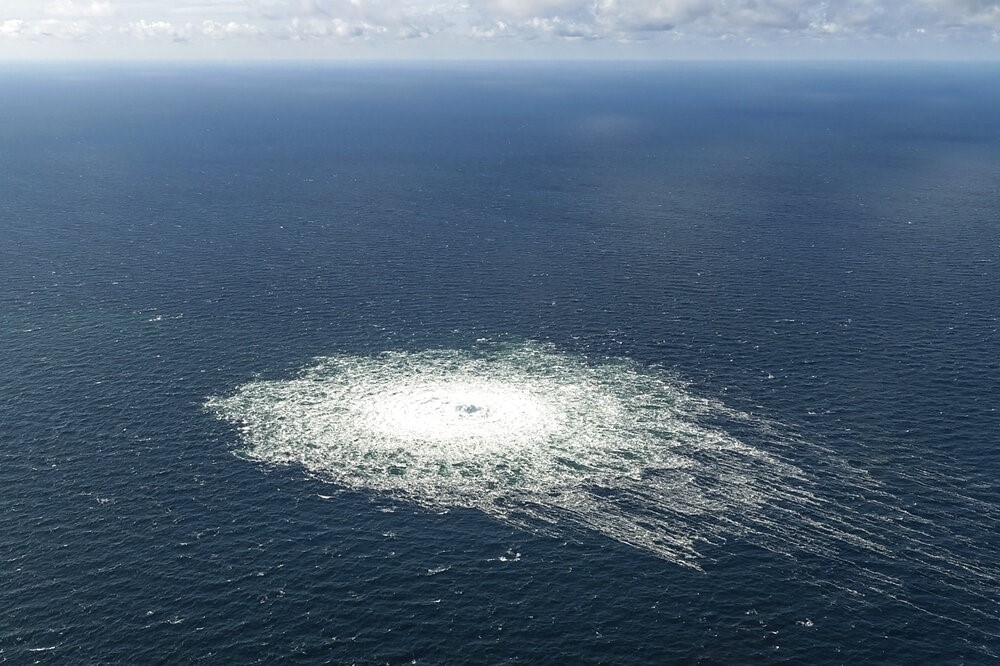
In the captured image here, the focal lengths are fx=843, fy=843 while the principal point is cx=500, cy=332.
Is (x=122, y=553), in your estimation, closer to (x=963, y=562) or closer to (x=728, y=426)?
(x=728, y=426)

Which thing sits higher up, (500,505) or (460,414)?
(460,414)

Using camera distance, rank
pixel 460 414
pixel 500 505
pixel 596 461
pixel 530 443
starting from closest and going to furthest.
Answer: pixel 500 505
pixel 596 461
pixel 530 443
pixel 460 414

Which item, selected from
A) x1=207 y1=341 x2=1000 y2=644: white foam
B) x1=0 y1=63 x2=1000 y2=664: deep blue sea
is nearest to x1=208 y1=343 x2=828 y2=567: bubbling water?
x1=207 y1=341 x2=1000 y2=644: white foam

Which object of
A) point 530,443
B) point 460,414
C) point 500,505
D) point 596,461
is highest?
point 460,414

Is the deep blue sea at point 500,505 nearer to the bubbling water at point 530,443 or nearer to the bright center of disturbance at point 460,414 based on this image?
the bubbling water at point 530,443

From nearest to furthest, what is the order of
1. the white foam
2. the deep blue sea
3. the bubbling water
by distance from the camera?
the deep blue sea → the white foam → the bubbling water

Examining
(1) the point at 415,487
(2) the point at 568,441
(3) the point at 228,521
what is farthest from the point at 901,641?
(3) the point at 228,521

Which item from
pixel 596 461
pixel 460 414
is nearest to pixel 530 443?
pixel 596 461

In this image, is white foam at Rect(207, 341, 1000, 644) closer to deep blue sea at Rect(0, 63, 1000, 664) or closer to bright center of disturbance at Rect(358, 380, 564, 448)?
bright center of disturbance at Rect(358, 380, 564, 448)

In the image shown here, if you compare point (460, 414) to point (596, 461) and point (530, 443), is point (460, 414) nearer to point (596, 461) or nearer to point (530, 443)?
point (530, 443)

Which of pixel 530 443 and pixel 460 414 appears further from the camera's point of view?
pixel 460 414

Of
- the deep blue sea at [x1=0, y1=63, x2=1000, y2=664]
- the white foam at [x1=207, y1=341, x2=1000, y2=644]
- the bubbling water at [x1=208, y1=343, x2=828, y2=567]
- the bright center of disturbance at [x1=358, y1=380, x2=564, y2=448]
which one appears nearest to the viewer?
the deep blue sea at [x1=0, y1=63, x2=1000, y2=664]

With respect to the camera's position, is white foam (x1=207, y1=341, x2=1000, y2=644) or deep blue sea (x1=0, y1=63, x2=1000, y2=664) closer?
deep blue sea (x1=0, y1=63, x2=1000, y2=664)
